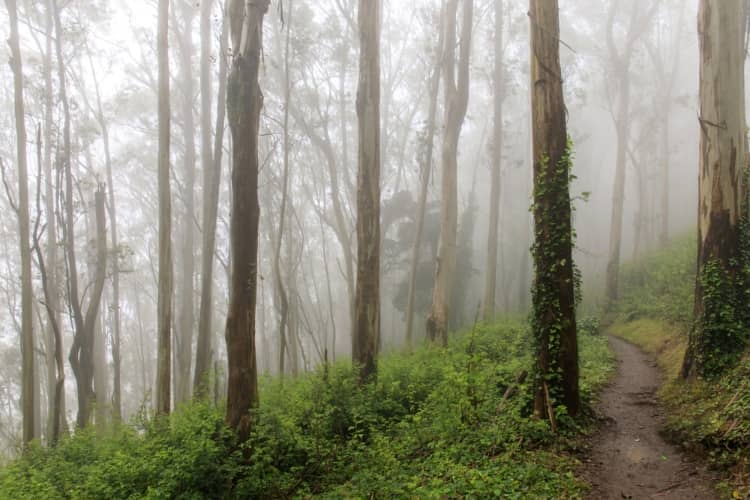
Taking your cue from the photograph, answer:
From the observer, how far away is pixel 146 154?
26969mm

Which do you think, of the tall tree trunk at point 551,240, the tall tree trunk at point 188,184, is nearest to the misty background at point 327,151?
the tall tree trunk at point 188,184

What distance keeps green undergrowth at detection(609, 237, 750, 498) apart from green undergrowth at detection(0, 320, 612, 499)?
3.39 feet

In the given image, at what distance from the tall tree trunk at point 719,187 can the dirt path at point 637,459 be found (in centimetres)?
91

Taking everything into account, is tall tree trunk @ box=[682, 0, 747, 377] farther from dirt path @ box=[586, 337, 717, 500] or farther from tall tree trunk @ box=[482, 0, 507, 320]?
tall tree trunk @ box=[482, 0, 507, 320]

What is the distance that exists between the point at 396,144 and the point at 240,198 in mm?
21292

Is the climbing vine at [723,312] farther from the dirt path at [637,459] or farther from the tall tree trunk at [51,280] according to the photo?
the tall tree trunk at [51,280]

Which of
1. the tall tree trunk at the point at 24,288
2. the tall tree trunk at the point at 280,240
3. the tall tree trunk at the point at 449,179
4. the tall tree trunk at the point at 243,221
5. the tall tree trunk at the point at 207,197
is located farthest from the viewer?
the tall tree trunk at the point at 449,179

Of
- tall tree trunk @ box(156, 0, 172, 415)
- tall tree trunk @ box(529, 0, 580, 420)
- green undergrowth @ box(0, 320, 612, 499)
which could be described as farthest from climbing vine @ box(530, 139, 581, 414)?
tall tree trunk @ box(156, 0, 172, 415)

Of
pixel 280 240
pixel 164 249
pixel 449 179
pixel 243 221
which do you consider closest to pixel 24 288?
pixel 164 249

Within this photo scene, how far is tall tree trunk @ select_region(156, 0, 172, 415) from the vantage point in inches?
370

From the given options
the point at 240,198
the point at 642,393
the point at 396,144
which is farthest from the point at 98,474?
the point at 396,144

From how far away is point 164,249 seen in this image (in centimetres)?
991

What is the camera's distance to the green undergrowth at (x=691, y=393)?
4.14 meters

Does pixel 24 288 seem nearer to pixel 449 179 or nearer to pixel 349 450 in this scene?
pixel 349 450
